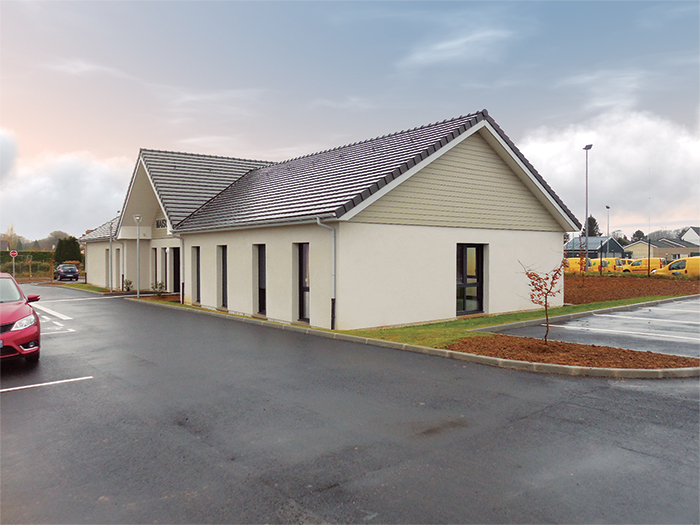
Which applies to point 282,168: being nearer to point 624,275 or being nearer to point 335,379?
point 335,379

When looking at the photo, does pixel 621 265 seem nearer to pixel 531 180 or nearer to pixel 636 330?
pixel 531 180

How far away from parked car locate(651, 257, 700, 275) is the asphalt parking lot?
2293 cm

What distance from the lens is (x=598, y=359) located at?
8.68 m

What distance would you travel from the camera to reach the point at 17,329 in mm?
8586

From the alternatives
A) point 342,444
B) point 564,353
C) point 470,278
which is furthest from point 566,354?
point 470,278

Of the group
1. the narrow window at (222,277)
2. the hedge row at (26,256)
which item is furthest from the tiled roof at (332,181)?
the hedge row at (26,256)

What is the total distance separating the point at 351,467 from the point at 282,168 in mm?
19105

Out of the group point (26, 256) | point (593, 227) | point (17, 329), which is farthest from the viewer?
point (593, 227)

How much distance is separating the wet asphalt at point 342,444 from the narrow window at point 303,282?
545 cm

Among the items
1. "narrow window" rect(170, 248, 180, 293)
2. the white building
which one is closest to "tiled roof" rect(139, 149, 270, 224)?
the white building

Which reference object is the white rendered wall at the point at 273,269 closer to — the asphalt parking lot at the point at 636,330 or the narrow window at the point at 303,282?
the narrow window at the point at 303,282

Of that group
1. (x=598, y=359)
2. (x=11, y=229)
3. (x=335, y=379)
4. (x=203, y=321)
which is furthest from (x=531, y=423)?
(x=11, y=229)

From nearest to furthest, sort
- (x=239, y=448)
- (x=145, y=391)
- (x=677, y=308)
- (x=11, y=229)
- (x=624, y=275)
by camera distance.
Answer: (x=239, y=448), (x=145, y=391), (x=677, y=308), (x=624, y=275), (x=11, y=229)

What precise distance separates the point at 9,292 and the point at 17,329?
1.67 metres
